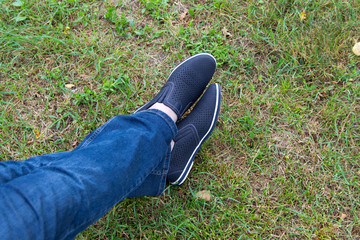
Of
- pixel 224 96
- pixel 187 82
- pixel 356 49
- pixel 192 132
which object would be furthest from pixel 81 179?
pixel 356 49

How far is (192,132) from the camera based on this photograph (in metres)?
1.85

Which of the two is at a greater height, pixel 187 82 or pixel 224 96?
pixel 187 82

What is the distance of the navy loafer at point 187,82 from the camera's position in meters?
1.90

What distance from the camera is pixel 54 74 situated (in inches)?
78.6

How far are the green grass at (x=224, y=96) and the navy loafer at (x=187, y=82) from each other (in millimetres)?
101

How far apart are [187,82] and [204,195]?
80cm

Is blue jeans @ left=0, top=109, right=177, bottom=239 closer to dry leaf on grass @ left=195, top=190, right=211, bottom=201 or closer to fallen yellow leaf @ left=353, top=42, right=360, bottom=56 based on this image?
dry leaf on grass @ left=195, top=190, right=211, bottom=201

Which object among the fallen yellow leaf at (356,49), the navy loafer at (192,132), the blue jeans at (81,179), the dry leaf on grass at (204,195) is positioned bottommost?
the dry leaf on grass at (204,195)

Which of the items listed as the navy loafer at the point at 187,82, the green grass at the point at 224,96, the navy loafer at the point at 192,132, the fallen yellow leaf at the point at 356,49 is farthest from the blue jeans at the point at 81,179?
the fallen yellow leaf at the point at 356,49

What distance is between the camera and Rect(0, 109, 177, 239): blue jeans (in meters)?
0.98

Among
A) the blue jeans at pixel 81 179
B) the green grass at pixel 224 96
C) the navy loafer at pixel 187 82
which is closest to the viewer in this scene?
the blue jeans at pixel 81 179

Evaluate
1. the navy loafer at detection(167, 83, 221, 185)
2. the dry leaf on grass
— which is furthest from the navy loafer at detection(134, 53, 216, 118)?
the dry leaf on grass

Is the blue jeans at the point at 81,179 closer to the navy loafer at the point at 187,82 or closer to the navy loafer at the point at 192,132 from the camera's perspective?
the navy loafer at the point at 192,132

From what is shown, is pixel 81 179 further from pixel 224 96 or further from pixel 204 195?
pixel 224 96
